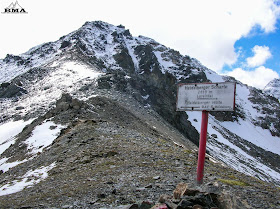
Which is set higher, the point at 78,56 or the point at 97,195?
the point at 78,56

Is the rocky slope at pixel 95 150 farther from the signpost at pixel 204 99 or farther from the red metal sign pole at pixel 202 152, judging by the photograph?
the signpost at pixel 204 99

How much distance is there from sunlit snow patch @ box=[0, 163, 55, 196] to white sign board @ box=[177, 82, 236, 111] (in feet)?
30.4

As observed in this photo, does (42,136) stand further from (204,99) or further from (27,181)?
(204,99)

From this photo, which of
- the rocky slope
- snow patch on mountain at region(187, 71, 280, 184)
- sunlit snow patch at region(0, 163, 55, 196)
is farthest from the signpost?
snow patch on mountain at region(187, 71, 280, 184)

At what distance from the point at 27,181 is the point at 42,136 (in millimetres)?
13318

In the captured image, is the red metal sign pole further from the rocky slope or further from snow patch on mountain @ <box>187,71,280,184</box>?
snow patch on mountain @ <box>187,71,280,184</box>

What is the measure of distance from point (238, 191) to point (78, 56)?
3499 inches

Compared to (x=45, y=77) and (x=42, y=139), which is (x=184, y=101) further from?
(x=45, y=77)

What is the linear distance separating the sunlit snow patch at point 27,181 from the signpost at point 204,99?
30.0 feet

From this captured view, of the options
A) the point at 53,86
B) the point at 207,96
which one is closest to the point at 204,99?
the point at 207,96

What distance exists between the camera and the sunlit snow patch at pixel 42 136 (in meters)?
24.7

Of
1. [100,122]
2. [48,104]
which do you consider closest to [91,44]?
[48,104]

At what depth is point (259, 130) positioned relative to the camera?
491 ft

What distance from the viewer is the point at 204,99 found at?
10.5 meters
